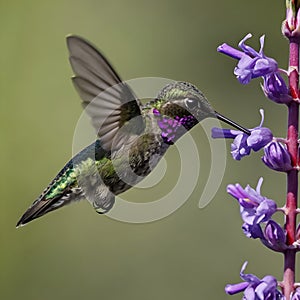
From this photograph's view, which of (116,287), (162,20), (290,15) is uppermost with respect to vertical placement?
(162,20)

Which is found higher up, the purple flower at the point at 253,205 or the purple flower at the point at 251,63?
the purple flower at the point at 251,63

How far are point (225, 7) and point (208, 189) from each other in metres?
1.91

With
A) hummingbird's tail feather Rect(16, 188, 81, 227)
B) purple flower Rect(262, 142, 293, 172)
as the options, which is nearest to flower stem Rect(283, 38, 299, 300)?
purple flower Rect(262, 142, 293, 172)

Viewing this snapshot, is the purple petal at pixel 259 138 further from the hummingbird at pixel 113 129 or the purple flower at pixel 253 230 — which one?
the hummingbird at pixel 113 129

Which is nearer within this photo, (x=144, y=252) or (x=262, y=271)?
(x=262, y=271)

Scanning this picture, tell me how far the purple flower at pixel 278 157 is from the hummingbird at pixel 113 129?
494 mm

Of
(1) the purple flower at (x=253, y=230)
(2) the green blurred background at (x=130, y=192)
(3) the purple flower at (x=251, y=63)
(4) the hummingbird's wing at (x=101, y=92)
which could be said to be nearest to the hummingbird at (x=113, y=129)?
(4) the hummingbird's wing at (x=101, y=92)

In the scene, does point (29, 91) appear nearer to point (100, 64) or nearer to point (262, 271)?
point (262, 271)

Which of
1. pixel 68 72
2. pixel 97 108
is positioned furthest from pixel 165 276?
pixel 97 108

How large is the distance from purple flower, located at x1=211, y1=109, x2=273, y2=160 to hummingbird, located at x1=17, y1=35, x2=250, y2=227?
36cm

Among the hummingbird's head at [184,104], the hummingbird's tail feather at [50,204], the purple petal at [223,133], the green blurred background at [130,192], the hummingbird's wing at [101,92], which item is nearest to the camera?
the purple petal at [223,133]

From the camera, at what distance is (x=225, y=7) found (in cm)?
695

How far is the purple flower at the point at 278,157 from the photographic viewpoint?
Answer: 2209mm

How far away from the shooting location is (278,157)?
2215 millimetres
